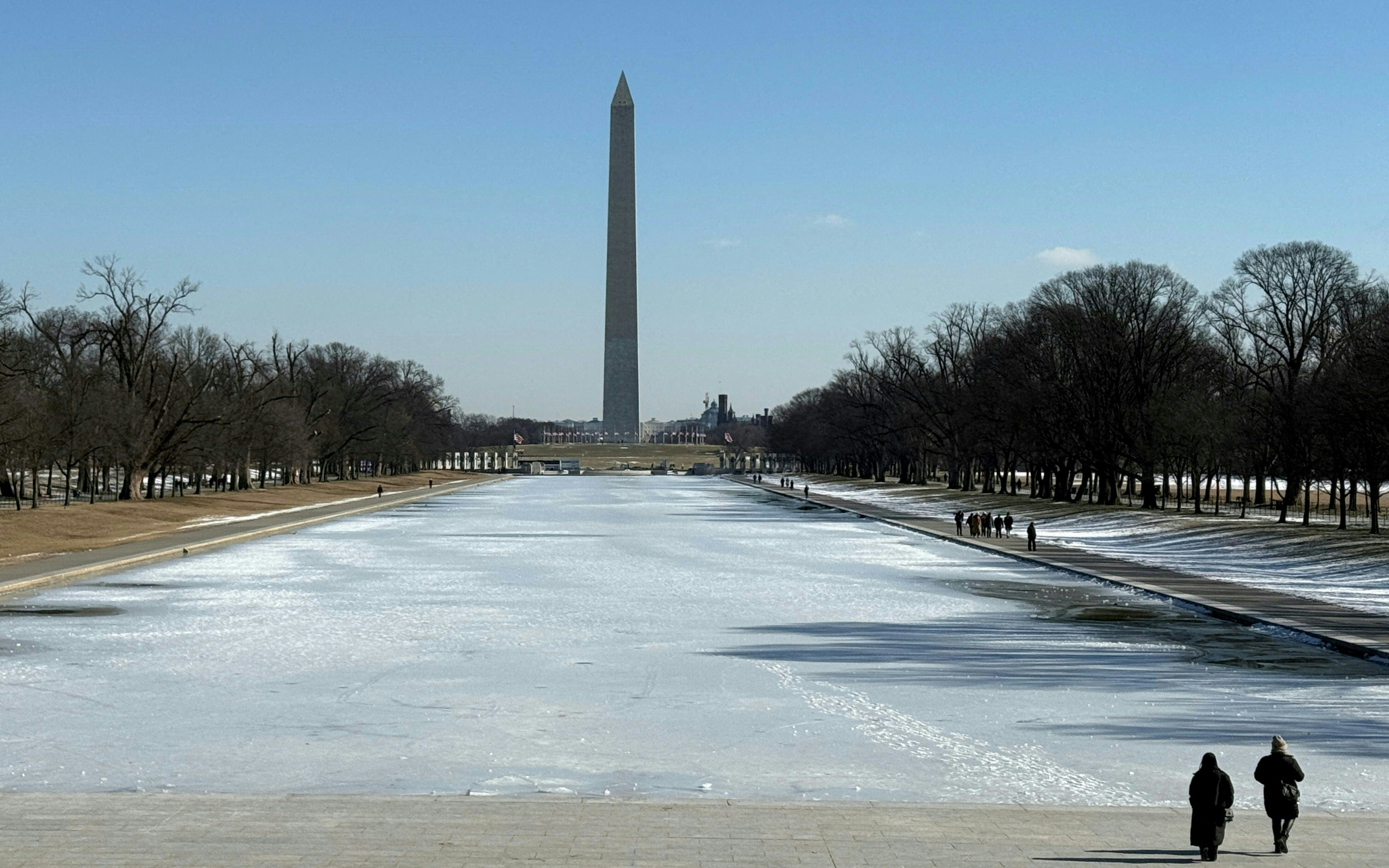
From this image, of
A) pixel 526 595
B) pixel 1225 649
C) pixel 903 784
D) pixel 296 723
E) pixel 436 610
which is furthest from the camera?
pixel 526 595

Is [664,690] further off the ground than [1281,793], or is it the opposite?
[1281,793]

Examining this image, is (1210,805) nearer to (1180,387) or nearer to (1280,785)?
(1280,785)

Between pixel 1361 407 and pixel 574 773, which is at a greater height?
pixel 1361 407

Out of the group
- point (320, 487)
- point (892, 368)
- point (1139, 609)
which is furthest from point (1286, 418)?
point (320, 487)

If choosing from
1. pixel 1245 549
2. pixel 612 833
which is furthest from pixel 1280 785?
pixel 1245 549

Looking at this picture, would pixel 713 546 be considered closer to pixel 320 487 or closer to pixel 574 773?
pixel 574 773

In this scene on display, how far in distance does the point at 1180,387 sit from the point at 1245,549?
26465mm

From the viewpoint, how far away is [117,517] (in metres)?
56.3

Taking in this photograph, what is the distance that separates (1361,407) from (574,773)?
1386 inches

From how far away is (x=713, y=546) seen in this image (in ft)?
139

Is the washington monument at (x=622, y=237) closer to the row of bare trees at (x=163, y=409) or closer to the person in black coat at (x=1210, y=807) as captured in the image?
the row of bare trees at (x=163, y=409)

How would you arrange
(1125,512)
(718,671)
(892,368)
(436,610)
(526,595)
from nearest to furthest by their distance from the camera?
(718,671) < (436,610) < (526,595) < (1125,512) < (892,368)

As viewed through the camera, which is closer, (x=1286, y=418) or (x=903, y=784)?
(x=903, y=784)

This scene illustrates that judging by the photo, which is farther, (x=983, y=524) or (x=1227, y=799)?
(x=983, y=524)
